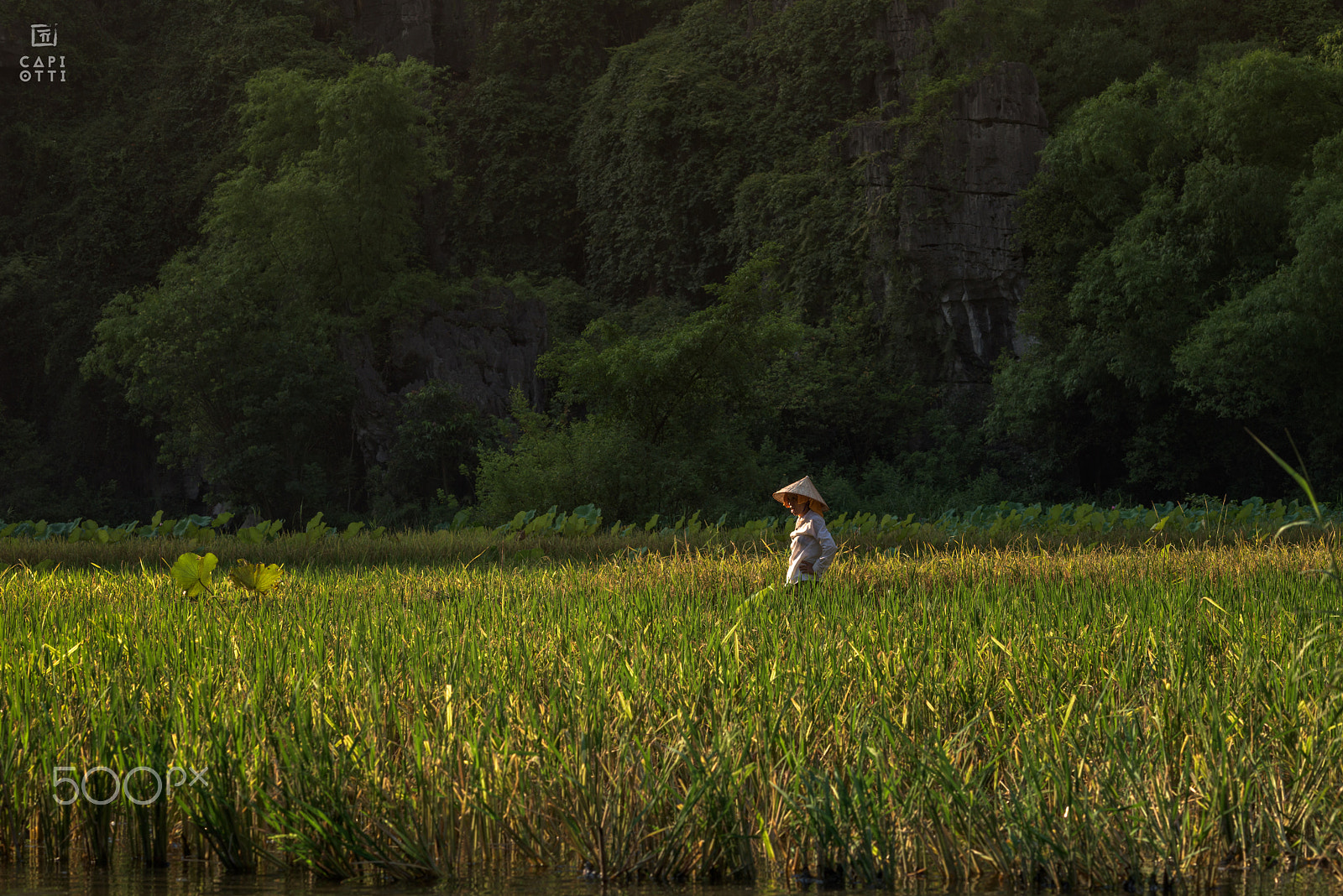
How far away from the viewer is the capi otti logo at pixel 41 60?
110ft

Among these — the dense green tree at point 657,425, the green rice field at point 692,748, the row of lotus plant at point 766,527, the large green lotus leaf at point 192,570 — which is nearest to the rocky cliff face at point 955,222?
the dense green tree at point 657,425

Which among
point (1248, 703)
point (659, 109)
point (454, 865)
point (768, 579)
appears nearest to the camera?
point (454, 865)

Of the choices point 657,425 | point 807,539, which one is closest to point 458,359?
point 657,425

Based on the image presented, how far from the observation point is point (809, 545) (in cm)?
687

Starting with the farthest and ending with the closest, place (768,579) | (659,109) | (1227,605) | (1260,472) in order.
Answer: (659,109)
(1260,472)
(768,579)
(1227,605)

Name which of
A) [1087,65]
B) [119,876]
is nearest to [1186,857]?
[119,876]

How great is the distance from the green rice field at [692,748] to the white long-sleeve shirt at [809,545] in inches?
65.3

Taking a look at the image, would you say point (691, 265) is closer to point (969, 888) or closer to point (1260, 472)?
point (1260, 472)

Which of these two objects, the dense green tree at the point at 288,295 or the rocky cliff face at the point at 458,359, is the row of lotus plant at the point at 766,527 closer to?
the dense green tree at the point at 288,295

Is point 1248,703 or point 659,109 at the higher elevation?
point 659,109

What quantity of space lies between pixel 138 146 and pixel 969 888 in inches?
1493

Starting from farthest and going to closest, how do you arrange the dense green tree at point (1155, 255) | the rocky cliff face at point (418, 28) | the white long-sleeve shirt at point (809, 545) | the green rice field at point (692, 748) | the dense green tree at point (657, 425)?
1. the rocky cliff face at point (418, 28)
2. the dense green tree at point (1155, 255)
3. the dense green tree at point (657, 425)
4. the white long-sleeve shirt at point (809, 545)
5. the green rice field at point (692, 748)

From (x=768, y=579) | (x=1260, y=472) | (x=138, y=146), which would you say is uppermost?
(x=138, y=146)

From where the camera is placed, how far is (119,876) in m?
2.49
